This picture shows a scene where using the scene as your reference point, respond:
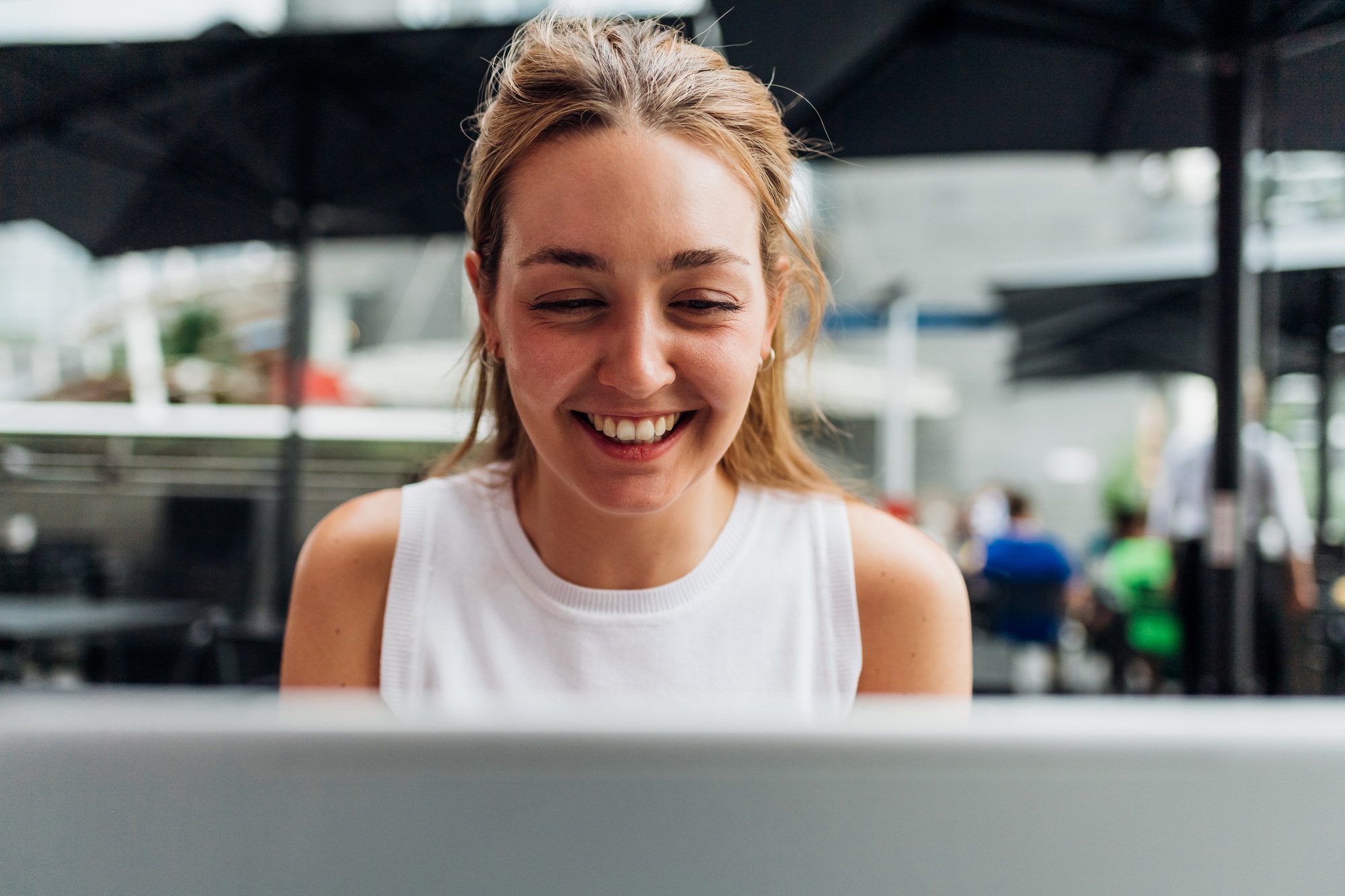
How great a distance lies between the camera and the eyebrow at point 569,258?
943 mm

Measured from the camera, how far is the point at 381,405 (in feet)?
20.0

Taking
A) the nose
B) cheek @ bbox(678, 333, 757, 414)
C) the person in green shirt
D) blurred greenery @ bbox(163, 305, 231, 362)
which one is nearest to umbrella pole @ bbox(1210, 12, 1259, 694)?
the person in green shirt

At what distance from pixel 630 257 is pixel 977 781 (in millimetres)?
763

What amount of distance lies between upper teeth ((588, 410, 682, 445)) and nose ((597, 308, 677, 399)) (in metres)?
0.05

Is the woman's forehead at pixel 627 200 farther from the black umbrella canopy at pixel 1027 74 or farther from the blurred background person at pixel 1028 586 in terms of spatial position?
the blurred background person at pixel 1028 586

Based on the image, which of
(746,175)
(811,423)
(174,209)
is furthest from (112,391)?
(746,175)

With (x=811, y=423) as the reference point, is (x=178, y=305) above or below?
above

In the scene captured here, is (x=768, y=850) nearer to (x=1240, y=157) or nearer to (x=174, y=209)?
(x=1240, y=157)

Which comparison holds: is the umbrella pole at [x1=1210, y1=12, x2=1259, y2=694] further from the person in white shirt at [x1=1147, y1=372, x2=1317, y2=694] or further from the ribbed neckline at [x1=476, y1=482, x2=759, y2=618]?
the ribbed neckline at [x1=476, y1=482, x2=759, y2=618]

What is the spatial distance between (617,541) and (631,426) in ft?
0.75

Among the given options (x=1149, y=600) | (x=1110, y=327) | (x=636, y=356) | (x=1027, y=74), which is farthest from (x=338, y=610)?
(x=1110, y=327)

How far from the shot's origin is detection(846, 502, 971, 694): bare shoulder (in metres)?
1.23

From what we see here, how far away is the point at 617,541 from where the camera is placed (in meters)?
1.21

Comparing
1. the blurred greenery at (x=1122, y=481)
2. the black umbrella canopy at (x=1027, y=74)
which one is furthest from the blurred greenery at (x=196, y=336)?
the blurred greenery at (x=1122, y=481)
